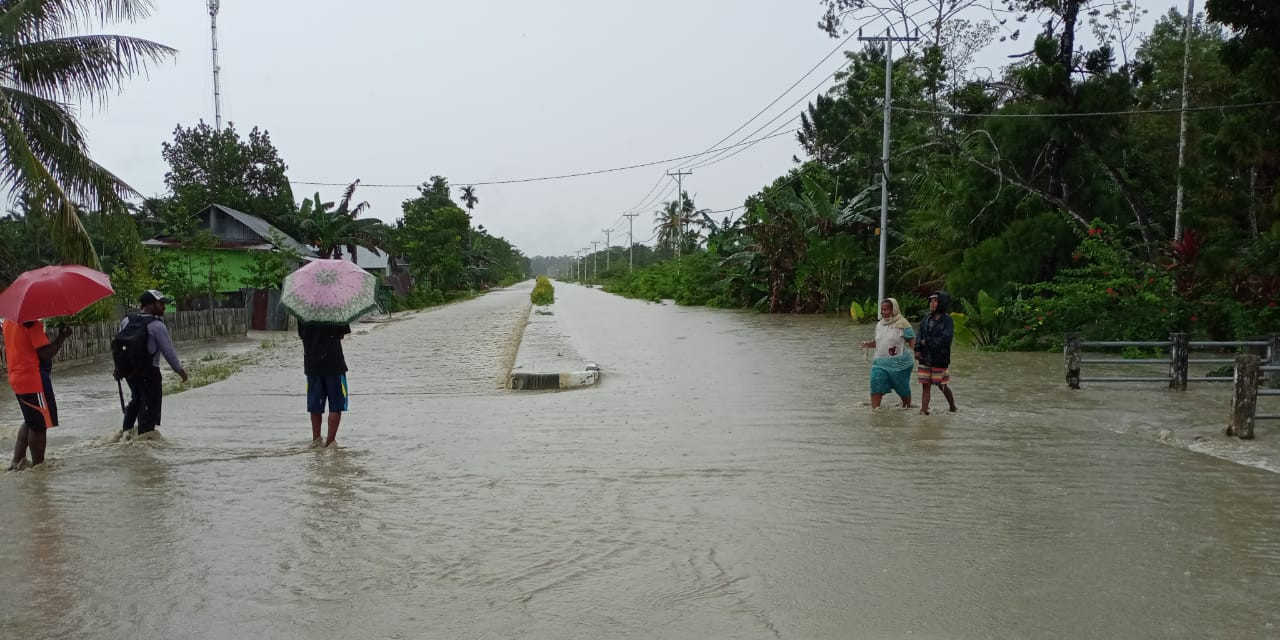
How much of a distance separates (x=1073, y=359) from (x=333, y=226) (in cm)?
3229

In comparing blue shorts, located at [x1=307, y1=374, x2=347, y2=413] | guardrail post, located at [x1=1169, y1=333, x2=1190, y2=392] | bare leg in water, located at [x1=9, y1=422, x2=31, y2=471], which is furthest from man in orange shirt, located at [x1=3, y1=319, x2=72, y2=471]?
guardrail post, located at [x1=1169, y1=333, x2=1190, y2=392]

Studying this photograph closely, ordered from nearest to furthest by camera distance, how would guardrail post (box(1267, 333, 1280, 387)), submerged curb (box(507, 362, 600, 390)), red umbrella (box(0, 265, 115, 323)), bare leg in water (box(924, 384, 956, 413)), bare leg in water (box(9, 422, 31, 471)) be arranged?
red umbrella (box(0, 265, 115, 323)) → bare leg in water (box(9, 422, 31, 471)) → bare leg in water (box(924, 384, 956, 413)) → guardrail post (box(1267, 333, 1280, 387)) → submerged curb (box(507, 362, 600, 390))

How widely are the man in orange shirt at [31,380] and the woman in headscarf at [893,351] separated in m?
7.89

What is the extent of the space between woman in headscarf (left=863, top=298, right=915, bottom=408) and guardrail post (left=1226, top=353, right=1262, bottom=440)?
9.98 feet

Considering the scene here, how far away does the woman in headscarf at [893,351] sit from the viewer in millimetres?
9812

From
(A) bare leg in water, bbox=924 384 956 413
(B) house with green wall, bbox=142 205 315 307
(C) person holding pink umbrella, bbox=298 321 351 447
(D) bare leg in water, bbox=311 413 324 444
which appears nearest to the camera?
(C) person holding pink umbrella, bbox=298 321 351 447

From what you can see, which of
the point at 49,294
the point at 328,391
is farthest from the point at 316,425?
the point at 49,294

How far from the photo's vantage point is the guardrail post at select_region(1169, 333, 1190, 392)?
1136 centimetres

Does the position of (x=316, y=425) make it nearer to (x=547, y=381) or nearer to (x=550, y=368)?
(x=547, y=381)

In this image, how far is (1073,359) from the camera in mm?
11695

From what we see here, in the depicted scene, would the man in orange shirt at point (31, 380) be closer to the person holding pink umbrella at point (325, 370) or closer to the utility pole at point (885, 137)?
the person holding pink umbrella at point (325, 370)

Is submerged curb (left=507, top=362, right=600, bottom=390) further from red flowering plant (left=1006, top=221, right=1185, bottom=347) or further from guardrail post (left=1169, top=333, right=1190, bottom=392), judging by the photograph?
red flowering plant (left=1006, top=221, right=1185, bottom=347)

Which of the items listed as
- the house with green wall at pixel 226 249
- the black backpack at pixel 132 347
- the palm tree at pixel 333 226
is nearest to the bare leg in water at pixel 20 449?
the black backpack at pixel 132 347

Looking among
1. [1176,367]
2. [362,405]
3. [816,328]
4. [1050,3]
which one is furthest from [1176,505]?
[816,328]
